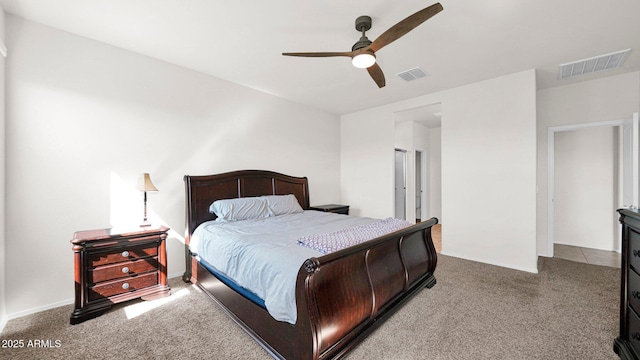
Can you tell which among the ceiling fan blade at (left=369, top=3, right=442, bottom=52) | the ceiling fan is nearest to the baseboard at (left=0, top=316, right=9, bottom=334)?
the ceiling fan

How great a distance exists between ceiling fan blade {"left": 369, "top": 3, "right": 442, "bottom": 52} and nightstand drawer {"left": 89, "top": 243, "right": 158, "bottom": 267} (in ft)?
9.23

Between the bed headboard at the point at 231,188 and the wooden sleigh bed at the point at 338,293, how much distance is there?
0.15 feet

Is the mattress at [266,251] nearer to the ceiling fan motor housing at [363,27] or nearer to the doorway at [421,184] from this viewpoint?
the ceiling fan motor housing at [363,27]

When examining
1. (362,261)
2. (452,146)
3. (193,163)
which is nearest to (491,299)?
(362,261)

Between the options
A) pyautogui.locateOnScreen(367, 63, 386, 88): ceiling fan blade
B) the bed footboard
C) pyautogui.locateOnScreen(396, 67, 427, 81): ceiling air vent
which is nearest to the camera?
the bed footboard

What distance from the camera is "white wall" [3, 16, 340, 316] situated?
7.55 feet

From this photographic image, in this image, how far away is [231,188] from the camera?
358 cm

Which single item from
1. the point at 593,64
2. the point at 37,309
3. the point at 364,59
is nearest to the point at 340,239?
the point at 364,59

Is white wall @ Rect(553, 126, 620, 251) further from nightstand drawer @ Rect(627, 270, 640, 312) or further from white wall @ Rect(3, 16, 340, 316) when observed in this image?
white wall @ Rect(3, 16, 340, 316)

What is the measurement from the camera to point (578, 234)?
179 inches

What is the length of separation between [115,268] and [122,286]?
19 cm

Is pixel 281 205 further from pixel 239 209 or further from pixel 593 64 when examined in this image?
pixel 593 64

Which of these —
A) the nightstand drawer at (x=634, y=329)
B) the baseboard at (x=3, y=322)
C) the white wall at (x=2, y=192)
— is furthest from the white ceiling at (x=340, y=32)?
the baseboard at (x=3, y=322)

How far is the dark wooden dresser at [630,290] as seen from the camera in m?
1.58
